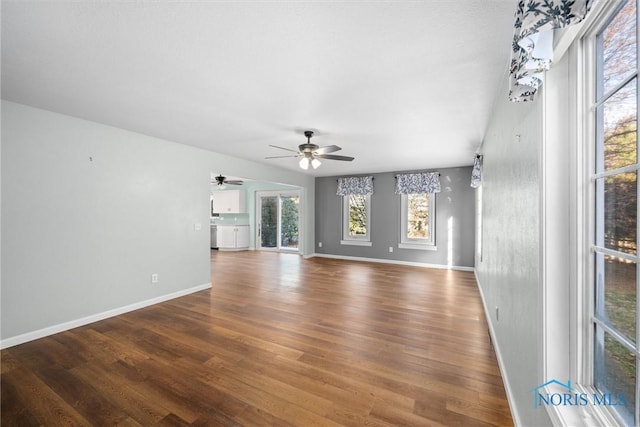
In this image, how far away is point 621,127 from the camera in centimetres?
85

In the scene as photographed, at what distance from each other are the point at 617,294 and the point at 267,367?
218cm

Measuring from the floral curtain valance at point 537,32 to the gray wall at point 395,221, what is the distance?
529 centimetres

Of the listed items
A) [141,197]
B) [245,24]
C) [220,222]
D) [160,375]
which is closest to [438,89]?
[245,24]

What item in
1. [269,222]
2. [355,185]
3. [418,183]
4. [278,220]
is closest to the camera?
→ [418,183]

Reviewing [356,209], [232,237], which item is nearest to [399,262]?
[356,209]

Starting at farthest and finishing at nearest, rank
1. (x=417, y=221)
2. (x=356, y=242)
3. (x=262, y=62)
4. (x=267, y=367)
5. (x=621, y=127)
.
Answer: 1. (x=356, y=242)
2. (x=417, y=221)
3. (x=267, y=367)
4. (x=262, y=62)
5. (x=621, y=127)

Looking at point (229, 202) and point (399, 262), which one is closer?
point (399, 262)

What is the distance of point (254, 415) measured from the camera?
5.44 ft

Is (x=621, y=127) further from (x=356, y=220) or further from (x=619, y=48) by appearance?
(x=356, y=220)

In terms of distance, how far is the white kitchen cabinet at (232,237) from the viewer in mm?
8641

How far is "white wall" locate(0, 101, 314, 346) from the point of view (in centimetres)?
254

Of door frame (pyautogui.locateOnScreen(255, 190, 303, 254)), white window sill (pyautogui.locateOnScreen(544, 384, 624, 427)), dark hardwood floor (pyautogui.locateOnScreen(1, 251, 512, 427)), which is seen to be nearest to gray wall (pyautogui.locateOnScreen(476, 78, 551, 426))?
white window sill (pyautogui.locateOnScreen(544, 384, 624, 427))

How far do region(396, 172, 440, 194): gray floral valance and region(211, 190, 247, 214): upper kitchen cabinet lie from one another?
5108 mm

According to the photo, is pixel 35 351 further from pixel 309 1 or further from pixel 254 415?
pixel 309 1
